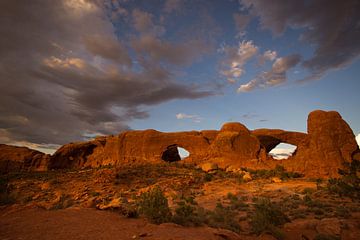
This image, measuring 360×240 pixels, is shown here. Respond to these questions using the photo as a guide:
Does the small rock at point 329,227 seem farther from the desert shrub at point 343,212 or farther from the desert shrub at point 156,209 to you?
the desert shrub at point 156,209

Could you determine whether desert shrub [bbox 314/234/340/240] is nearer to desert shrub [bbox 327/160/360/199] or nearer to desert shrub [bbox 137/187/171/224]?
desert shrub [bbox 137/187/171/224]

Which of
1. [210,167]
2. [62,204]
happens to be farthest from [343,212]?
[210,167]

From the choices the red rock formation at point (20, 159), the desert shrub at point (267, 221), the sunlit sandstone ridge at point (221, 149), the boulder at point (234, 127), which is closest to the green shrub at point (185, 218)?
the desert shrub at point (267, 221)

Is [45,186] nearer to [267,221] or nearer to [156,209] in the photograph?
[156,209]

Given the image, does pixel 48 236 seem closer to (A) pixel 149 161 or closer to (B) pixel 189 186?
(B) pixel 189 186

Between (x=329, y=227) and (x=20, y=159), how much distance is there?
1499 inches

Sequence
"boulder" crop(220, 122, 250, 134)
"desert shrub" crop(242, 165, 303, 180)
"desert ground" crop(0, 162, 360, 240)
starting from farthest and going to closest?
"boulder" crop(220, 122, 250, 134) → "desert shrub" crop(242, 165, 303, 180) → "desert ground" crop(0, 162, 360, 240)

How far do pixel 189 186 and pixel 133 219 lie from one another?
10993 millimetres

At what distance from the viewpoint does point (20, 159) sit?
32812mm

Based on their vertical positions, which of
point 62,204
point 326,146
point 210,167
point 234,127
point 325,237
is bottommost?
point 325,237

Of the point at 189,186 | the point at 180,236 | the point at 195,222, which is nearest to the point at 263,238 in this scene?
the point at 195,222

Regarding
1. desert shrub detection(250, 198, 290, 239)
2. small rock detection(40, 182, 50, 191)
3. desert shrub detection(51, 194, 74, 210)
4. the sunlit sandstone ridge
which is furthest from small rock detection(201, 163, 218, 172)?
desert shrub detection(250, 198, 290, 239)

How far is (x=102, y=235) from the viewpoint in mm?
4891

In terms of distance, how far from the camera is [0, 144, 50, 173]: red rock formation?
32031mm
